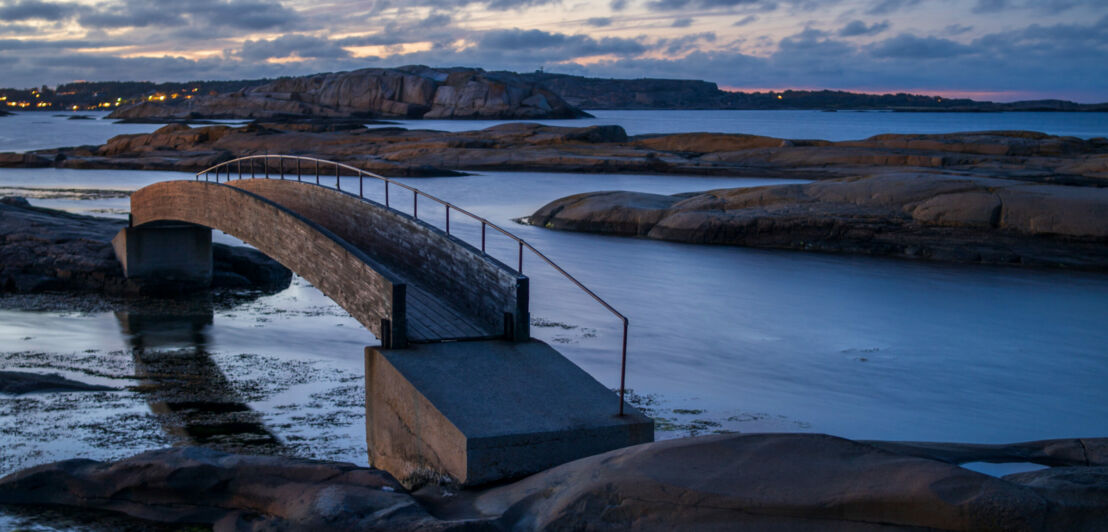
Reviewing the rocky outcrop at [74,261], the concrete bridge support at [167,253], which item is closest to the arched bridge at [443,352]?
the concrete bridge support at [167,253]

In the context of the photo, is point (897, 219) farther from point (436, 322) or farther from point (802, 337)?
point (436, 322)

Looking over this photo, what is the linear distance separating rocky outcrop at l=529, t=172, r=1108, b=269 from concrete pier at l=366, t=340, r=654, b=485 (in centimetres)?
1527

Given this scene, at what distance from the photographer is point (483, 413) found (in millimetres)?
6105

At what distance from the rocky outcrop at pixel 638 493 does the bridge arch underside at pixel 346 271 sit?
1922mm

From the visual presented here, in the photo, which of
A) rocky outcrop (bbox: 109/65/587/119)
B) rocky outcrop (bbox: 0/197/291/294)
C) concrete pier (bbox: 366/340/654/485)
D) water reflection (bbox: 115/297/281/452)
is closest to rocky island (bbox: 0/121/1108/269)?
rocky outcrop (bbox: 0/197/291/294)

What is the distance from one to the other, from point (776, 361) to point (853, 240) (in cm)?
1008

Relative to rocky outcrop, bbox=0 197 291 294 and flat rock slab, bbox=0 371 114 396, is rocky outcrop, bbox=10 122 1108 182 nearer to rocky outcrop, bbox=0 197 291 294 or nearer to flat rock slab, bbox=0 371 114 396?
rocky outcrop, bbox=0 197 291 294

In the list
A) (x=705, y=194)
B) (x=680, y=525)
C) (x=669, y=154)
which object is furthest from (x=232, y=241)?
(x=669, y=154)

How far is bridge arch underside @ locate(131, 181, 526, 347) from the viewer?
774cm

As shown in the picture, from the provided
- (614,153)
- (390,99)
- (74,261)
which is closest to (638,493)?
(74,261)

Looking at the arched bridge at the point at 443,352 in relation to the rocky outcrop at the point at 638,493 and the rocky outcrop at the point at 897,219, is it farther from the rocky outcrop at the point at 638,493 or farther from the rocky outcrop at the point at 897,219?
the rocky outcrop at the point at 897,219

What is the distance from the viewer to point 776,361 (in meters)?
12.0

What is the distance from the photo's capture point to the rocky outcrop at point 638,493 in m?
4.39

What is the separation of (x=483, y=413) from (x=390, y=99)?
126 metres
